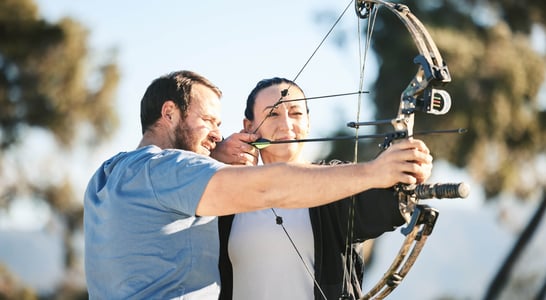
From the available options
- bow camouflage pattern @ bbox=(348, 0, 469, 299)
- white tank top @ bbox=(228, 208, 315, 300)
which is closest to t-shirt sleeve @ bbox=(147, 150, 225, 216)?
bow camouflage pattern @ bbox=(348, 0, 469, 299)

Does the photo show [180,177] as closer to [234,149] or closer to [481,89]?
[234,149]

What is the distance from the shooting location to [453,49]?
11930mm

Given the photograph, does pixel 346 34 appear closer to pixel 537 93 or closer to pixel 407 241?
pixel 537 93

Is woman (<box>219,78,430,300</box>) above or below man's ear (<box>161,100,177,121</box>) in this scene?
below

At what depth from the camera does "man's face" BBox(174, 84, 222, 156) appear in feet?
8.41

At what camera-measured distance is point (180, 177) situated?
220cm

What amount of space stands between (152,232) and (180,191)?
0.57 ft

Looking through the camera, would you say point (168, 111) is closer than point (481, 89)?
Yes

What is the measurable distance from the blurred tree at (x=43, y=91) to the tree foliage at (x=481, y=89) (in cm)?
460

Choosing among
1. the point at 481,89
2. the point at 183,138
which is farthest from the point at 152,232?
the point at 481,89

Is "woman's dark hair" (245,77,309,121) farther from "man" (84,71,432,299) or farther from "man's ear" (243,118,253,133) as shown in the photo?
"man" (84,71,432,299)

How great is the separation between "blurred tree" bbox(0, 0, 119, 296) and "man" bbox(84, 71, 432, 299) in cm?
1065

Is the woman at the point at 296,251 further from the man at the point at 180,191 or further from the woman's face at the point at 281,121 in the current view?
the man at the point at 180,191

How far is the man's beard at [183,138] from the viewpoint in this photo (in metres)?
2.56
